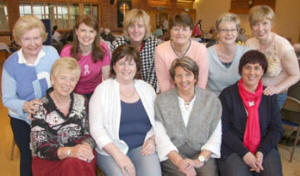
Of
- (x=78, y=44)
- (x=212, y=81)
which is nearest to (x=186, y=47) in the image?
(x=212, y=81)

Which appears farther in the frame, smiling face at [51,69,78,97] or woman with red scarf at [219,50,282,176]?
woman with red scarf at [219,50,282,176]

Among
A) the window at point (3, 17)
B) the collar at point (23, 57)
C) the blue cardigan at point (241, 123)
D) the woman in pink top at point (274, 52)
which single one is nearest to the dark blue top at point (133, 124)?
the blue cardigan at point (241, 123)

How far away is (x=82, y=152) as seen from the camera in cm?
170

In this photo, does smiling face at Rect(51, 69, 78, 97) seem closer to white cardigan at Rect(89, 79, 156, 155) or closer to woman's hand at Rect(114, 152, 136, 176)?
white cardigan at Rect(89, 79, 156, 155)

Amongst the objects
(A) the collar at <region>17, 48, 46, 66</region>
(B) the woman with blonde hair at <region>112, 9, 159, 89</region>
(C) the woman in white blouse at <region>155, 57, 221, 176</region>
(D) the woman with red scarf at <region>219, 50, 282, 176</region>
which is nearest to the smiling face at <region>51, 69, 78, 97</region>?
(A) the collar at <region>17, 48, 46, 66</region>

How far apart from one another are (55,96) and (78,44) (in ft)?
2.20

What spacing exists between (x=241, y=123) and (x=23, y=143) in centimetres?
176

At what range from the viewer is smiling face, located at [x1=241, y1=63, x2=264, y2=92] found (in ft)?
6.31

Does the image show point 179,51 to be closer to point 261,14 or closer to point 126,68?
point 126,68

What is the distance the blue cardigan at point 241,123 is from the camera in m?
1.94

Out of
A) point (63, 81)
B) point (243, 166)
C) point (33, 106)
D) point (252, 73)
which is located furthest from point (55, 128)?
point (252, 73)

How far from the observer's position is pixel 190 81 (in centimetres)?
188

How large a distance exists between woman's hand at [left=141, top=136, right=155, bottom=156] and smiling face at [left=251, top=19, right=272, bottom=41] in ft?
4.58

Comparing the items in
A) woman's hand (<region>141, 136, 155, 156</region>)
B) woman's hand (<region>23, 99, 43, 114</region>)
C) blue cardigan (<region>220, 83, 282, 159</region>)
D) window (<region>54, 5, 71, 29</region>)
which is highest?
window (<region>54, 5, 71, 29</region>)
